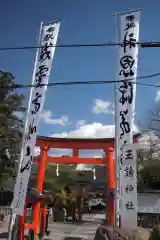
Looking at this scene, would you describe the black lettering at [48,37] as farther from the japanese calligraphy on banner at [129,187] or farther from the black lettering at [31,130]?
the japanese calligraphy on banner at [129,187]

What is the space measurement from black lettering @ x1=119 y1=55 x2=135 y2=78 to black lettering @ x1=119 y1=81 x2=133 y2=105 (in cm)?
33

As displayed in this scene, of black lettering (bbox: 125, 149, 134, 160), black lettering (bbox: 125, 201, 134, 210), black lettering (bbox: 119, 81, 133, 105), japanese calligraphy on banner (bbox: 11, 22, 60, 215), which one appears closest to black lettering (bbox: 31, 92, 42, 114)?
japanese calligraphy on banner (bbox: 11, 22, 60, 215)

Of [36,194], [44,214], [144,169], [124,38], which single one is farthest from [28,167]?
[144,169]

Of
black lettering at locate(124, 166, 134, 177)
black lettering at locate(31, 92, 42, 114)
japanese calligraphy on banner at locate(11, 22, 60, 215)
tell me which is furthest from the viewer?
black lettering at locate(31, 92, 42, 114)

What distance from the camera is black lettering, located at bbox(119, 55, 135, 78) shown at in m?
9.97

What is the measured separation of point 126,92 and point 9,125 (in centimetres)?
1215

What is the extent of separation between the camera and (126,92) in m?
10.1

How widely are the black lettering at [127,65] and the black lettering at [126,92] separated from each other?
13.0 inches

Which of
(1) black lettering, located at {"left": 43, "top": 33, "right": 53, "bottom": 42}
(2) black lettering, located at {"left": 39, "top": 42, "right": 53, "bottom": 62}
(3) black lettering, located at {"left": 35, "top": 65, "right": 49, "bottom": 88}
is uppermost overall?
(1) black lettering, located at {"left": 43, "top": 33, "right": 53, "bottom": 42}

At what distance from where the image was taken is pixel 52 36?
10328 mm

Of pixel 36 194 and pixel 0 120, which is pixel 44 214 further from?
pixel 0 120

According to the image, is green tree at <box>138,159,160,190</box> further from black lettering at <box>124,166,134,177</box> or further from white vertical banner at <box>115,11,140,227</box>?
black lettering at <box>124,166,134,177</box>

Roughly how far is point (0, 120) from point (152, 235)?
43.7 ft

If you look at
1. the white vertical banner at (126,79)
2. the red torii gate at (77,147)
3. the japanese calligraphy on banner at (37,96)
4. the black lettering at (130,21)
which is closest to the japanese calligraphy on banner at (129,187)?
the white vertical banner at (126,79)
